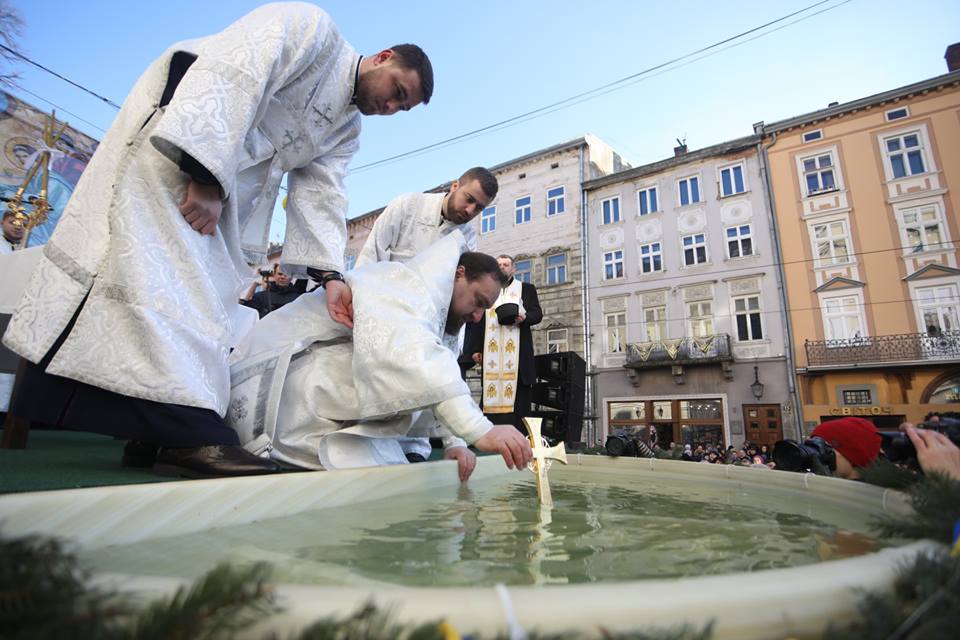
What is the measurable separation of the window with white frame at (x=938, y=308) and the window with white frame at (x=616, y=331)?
787cm

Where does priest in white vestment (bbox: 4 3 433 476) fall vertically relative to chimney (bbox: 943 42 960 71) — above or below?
below

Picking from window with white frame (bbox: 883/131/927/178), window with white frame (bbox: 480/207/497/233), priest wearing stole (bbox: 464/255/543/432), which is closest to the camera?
priest wearing stole (bbox: 464/255/543/432)

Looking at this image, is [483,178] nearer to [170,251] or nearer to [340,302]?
[340,302]

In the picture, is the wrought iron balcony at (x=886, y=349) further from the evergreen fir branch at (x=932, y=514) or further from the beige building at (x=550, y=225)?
the evergreen fir branch at (x=932, y=514)

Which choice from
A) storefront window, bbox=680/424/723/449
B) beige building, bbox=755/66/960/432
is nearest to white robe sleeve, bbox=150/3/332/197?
storefront window, bbox=680/424/723/449

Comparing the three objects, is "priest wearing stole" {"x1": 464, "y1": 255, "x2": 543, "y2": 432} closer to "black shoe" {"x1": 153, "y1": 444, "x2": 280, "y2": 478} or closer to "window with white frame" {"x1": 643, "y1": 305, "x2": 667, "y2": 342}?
"black shoe" {"x1": 153, "y1": 444, "x2": 280, "y2": 478}

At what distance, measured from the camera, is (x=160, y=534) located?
1.01m

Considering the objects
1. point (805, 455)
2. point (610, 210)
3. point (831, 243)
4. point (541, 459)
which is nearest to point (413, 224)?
point (541, 459)

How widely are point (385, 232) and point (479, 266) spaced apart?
1.34 metres

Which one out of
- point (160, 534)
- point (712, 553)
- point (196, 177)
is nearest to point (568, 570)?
point (712, 553)

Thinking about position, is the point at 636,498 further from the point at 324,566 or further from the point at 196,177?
the point at 196,177

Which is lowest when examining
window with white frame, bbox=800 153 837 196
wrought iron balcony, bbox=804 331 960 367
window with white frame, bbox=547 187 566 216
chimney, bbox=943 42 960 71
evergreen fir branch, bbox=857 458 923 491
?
evergreen fir branch, bbox=857 458 923 491

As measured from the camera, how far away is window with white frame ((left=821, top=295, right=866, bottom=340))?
1420cm

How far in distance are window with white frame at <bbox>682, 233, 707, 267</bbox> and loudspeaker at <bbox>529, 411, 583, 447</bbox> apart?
13158 millimetres
